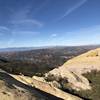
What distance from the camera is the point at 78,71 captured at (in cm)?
3100

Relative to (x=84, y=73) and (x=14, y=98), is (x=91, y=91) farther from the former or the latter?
(x=14, y=98)

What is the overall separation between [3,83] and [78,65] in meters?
24.0

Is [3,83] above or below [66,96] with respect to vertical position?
above

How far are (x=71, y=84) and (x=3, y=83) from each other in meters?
15.7

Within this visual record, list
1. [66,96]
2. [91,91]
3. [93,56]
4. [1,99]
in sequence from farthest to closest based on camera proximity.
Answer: [93,56]
[91,91]
[66,96]
[1,99]

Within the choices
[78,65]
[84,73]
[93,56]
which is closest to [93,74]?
[84,73]

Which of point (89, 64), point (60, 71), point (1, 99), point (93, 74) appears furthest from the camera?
point (89, 64)

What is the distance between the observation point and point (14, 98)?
8.36m

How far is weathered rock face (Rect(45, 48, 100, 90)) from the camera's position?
24.7 m

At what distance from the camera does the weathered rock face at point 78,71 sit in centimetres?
2473

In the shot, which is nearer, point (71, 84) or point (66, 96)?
point (66, 96)

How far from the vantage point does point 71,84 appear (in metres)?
24.3

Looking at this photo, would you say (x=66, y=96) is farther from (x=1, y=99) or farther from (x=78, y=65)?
(x=78, y=65)

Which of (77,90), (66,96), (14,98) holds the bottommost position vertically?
(77,90)
